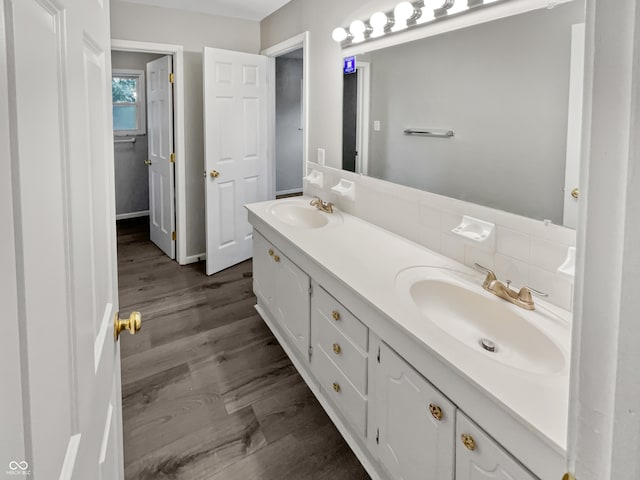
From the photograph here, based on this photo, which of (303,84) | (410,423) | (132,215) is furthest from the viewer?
(132,215)

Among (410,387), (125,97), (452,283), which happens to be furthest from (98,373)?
(125,97)

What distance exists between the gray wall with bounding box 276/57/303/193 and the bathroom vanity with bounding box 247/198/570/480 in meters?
4.50

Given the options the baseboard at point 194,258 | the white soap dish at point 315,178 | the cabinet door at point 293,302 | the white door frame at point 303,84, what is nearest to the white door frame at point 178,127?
the baseboard at point 194,258

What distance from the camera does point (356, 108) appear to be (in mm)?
2412

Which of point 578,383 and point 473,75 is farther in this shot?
point 473,75

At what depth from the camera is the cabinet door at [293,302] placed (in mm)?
1996

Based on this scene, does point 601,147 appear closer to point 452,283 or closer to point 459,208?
point 452,283

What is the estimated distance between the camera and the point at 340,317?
5.36ft

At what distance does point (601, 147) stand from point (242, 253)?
12.3 feet

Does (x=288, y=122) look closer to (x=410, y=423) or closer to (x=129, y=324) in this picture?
(x=410, y=423)

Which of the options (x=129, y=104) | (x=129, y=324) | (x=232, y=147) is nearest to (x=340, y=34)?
(x=232, y=147)

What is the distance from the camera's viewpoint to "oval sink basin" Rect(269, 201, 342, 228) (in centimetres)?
260

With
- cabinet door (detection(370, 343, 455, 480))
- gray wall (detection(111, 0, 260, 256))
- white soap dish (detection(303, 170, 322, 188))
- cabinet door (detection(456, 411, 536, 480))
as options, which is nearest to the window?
gray wall (detection(111, 0, 260, 256))

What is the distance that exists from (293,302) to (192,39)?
8.91 ft
